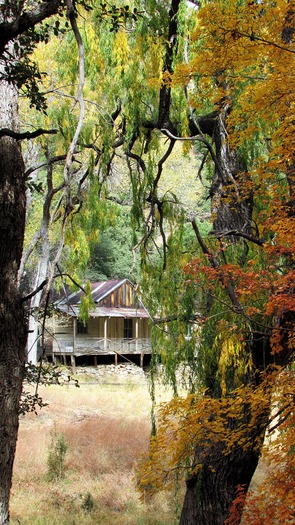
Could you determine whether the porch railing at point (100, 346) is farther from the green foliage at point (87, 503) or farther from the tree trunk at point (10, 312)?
the tree trunk at point (10, 312)

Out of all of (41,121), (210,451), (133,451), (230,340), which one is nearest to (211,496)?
(210,451)

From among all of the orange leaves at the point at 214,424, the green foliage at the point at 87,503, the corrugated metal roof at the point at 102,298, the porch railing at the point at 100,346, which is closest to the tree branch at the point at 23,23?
the orange leaves at the point at 214,424

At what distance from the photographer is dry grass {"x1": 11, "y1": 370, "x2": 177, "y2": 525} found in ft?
29.8

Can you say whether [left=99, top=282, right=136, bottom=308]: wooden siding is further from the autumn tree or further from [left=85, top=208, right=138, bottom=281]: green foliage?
the autumn tree

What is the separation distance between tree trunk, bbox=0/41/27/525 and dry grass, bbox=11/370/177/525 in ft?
8.83

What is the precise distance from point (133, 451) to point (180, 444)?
815cm

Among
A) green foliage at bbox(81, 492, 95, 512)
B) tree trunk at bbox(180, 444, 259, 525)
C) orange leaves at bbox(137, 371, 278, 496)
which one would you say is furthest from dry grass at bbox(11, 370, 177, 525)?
tree trunk at bbox(180, 444, 259, 525)

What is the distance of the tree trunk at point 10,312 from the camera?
2926mm

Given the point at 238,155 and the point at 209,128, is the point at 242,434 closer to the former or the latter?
the point at 238,155

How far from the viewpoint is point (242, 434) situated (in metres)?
5.03

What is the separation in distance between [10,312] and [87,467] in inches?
374

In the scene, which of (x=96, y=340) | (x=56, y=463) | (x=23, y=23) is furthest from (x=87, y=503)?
(x=96, y=340)

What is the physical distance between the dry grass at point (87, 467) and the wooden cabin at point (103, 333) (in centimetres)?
721

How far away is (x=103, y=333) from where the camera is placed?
2762 cm
